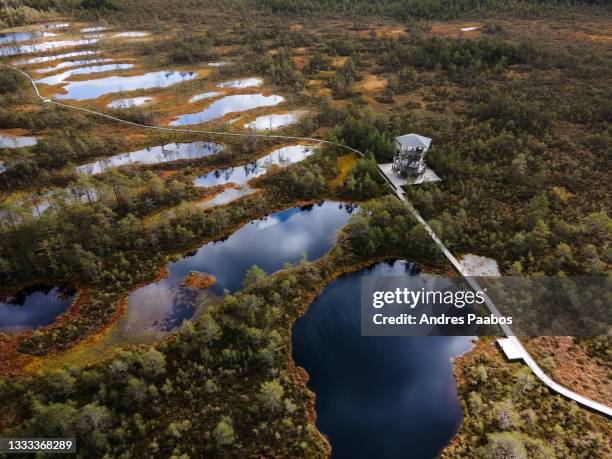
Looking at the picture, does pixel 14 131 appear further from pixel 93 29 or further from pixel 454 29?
pixel 454 29

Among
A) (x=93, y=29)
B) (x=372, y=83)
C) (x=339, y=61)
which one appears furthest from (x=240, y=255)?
(x=93, y=29)

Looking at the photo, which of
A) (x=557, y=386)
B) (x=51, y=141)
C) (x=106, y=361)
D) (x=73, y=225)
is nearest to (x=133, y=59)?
(x=51, y=141)

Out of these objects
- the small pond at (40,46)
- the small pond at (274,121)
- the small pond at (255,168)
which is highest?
the small pond at (40,46)

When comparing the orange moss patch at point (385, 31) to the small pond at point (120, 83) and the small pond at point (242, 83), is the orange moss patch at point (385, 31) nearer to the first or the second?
the small pond at point (242, 83)

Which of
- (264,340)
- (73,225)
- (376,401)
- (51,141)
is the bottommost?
(376,401)

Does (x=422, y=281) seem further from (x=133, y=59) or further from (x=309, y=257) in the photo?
(x=133, y=59)

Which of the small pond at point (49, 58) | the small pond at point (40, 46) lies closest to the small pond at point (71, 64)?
the small pond at point (49, 58)
